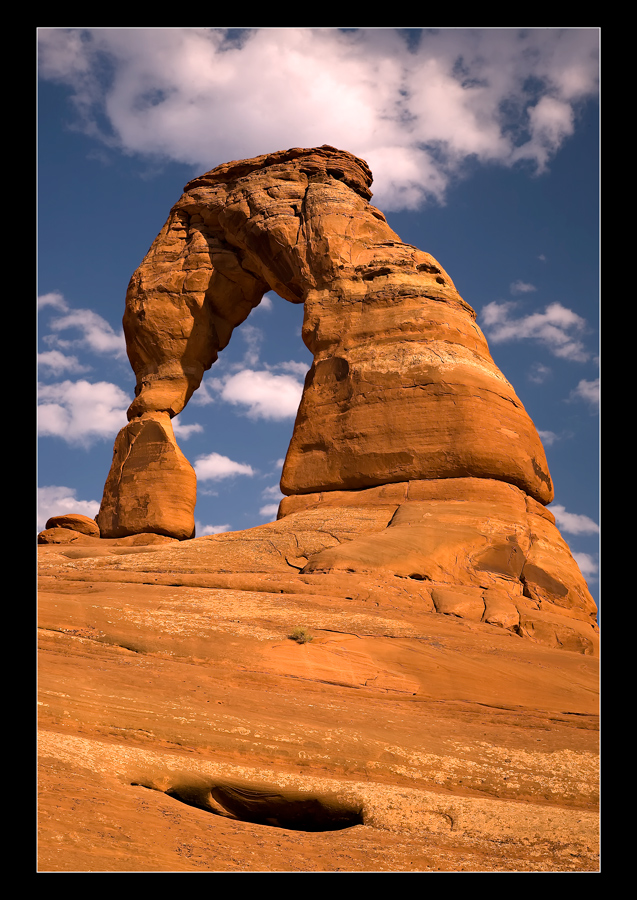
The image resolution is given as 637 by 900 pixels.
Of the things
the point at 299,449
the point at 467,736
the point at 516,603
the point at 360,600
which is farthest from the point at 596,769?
the point at 299,449

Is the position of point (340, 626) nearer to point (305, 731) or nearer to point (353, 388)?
point (305, 731)

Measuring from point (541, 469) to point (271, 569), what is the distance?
7568mm

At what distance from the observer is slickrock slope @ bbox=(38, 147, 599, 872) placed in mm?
5965

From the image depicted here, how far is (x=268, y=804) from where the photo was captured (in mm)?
6492

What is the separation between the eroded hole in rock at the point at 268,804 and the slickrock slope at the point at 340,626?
17mm

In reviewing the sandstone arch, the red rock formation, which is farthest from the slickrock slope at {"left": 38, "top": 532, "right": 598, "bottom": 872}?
the sandstone arch

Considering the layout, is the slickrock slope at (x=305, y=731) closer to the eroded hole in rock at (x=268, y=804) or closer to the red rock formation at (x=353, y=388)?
the eroded hole in rock at (x=268, y=804)

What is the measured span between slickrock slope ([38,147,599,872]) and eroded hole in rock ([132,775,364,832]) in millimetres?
17

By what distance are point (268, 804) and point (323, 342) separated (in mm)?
14377

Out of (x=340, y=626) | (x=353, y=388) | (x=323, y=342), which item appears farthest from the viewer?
(x=323, y=342)

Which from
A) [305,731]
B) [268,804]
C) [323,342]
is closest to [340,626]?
[305,731]

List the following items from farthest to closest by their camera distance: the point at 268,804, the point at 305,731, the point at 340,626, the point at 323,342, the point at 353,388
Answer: the point at 323,342 → the point at 353,388 → the point at 340,626 → the point at 305,731 → the point at 268,804

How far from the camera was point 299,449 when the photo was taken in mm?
18391

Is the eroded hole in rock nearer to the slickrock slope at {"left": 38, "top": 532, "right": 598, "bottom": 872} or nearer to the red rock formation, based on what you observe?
the slickrock slope at {"left": 38, "top": 532, "right": 598, "bottom": 872}
